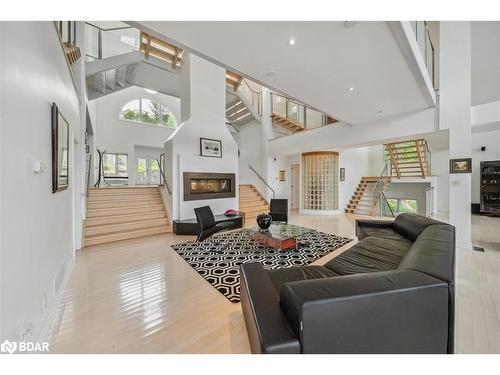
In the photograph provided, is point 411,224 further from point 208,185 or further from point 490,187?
point 490,187

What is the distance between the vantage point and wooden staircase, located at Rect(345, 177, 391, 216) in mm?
8270

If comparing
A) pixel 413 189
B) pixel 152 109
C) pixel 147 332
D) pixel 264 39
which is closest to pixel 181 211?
pixel 147 332

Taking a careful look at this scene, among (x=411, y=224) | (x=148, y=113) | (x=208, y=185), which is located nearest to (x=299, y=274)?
(x=411, y=224)

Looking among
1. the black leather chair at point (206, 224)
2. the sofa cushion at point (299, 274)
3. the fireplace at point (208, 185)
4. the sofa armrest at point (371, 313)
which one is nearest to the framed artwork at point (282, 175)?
the fireplace at point (208, 185)

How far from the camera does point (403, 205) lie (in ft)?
31.6

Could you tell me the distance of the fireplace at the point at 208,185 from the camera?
5.72 m

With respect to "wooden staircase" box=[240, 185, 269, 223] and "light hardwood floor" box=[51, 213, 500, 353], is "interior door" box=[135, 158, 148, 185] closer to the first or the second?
"wooden staircase" box=[240, 185, 269, 223]

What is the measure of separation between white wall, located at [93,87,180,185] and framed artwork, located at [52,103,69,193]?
7.11 metres

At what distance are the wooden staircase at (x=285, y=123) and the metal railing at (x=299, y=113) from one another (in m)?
0.13

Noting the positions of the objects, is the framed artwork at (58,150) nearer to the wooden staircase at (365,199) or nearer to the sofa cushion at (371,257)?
the sofa cushion at (371,257)

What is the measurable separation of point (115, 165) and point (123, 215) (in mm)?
4814

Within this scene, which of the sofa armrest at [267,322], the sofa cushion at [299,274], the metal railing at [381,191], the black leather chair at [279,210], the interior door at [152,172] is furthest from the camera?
the interior door at [152,172]
